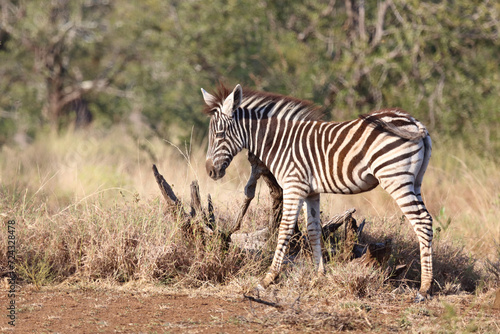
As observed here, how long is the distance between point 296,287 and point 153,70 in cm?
1144

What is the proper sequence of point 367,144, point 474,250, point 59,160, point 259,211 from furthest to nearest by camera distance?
point 59,160
point 474,250
point 259,211
point 367,144

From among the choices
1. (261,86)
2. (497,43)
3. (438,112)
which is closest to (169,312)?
(261,86)

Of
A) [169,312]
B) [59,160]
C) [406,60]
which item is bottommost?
[169,312]

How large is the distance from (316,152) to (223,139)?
1.03m

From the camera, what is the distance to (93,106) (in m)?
18.6

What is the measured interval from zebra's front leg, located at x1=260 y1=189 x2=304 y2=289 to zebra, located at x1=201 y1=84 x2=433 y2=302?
11 millimetres

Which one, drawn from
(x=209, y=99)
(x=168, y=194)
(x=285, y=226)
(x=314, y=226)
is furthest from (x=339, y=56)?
(x=285, y=226)

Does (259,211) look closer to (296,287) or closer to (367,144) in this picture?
(296,287)

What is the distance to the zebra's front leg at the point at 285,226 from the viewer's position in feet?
19.6

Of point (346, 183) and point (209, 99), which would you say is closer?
point (346, 183)

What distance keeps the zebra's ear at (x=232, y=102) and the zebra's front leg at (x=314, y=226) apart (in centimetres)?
131

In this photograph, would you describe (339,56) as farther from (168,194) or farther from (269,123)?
(168,194)

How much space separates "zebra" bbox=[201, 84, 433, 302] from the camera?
5629 millimetres

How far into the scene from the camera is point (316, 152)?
605 centimetres
